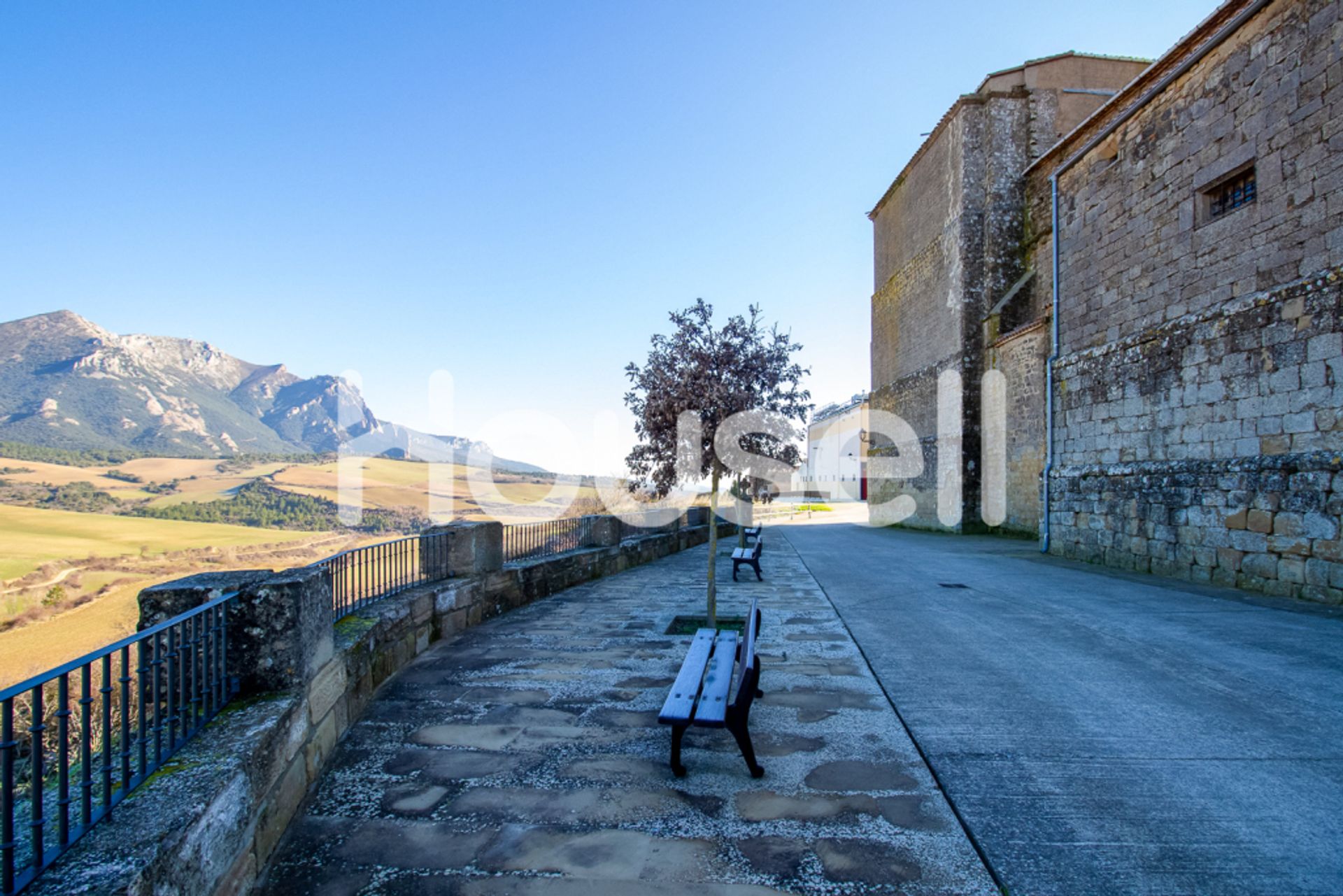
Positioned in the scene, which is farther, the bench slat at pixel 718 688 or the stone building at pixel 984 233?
the stone building at pixel 984 233

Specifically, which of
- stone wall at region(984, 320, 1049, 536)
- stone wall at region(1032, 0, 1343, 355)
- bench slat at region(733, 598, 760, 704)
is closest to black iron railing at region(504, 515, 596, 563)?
bench slat at region(733, 598, 760, 704)

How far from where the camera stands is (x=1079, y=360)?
12188 millimetres

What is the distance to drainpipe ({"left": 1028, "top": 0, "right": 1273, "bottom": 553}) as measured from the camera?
8914 millimetres

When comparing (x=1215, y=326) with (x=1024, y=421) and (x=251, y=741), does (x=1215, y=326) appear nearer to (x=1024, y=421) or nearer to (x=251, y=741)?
(x=1024, y=421)

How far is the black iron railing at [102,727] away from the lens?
1.71 meters

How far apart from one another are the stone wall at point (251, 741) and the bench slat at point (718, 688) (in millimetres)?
1915

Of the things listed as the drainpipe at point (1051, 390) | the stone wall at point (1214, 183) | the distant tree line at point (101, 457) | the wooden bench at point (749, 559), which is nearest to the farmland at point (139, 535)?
the distant tree line at point (101, 457)

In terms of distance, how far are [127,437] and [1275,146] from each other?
21215cm

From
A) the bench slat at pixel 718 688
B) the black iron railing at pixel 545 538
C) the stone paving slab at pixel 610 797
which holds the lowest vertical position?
the stone paving slab at pixel 610 797

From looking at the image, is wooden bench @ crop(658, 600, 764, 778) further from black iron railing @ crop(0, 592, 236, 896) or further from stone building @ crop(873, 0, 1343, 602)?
stone building @ crop(873, 0, 1343, 602)

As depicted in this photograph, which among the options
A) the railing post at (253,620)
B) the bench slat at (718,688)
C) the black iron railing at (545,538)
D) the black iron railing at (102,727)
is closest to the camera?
the black iron railing at (102,727)

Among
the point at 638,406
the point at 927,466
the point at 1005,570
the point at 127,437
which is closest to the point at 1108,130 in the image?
the point at 1005,570

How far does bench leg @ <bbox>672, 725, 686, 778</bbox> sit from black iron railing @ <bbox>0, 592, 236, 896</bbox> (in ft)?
6.91

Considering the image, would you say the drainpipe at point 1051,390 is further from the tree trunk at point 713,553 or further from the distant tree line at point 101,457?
the distant tree line at point 101,457
